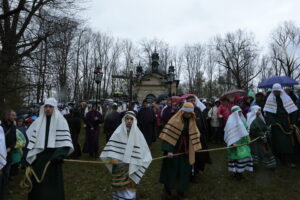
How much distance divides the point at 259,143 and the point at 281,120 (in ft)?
3.88

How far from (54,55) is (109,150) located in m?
11.4

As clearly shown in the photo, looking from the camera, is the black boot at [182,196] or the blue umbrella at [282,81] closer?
the black boot at [182,196]

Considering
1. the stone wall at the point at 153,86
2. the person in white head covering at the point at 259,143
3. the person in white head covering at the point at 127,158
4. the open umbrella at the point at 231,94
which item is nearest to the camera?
the person in white head covering at the point at 127,158

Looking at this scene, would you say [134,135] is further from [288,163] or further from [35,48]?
[35,48]

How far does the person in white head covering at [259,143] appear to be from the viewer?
19.2 ft

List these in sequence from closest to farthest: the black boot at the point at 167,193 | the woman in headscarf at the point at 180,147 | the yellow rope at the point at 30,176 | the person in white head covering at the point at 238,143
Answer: the yellow rope at the point at 30,176 → the woman in headscarf at the point at 180,147 → the black boot at the point at 167,193 → the person in white head covering at the point at 238,143

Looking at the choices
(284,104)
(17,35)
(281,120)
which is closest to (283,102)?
(284,104)

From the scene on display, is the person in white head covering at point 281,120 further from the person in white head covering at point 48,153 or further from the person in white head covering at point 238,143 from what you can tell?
the person in white head covering at point 48,153

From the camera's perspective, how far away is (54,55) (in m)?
13.6

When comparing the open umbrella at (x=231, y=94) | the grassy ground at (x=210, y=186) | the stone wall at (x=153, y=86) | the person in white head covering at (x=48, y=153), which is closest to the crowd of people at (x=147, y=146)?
the person in white head covering at (x=48, y=153)

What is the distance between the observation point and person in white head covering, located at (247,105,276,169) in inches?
230

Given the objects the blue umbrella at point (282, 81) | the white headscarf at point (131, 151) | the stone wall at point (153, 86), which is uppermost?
the stone wall at point (153, 86)

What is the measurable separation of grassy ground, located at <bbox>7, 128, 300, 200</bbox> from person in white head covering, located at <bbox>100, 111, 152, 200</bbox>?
1054 mm

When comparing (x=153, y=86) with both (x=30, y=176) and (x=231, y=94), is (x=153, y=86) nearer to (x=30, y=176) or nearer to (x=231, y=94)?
(x=231, y=94)
